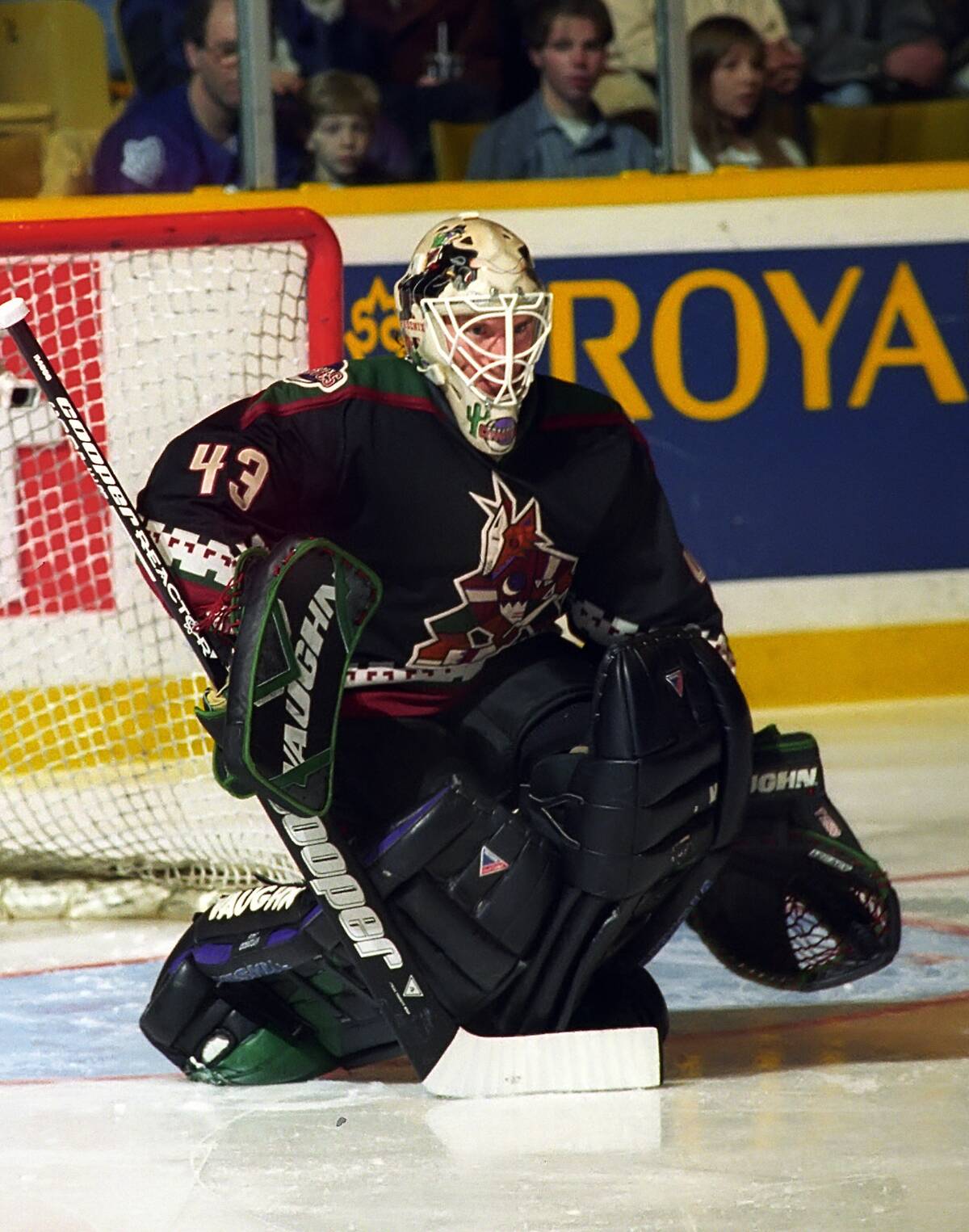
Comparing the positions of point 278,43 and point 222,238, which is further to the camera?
point 278,43

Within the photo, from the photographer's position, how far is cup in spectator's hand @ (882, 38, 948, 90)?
5195 mm

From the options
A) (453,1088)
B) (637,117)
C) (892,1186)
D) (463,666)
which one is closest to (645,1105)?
(453,1088)

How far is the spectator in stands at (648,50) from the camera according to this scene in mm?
4895

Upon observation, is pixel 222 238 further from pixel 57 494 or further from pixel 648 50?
pixel 648 50

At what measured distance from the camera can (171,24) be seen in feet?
15.4

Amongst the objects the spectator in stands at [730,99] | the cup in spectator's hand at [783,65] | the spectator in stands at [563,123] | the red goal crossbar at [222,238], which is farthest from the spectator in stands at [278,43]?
the red goal crossbar at [222,238]

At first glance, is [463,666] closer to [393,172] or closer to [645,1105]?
[645,1105]

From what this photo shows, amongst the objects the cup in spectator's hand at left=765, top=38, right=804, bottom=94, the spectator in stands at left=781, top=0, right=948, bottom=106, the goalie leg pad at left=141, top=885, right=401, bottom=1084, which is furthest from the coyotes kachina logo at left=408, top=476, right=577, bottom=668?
the spectator in stands at left=781, top=0, right=948, bottom=106

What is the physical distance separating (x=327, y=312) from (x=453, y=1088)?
1485mm

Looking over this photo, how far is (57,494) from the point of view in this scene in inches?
152

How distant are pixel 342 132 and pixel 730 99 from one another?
88cm

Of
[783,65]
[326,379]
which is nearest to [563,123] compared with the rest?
[783,65]

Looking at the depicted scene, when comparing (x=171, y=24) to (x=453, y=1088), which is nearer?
(x=453, y=1088)

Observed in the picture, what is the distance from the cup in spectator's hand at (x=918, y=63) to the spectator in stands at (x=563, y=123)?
75 centimetres
